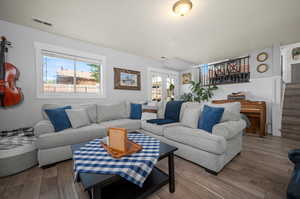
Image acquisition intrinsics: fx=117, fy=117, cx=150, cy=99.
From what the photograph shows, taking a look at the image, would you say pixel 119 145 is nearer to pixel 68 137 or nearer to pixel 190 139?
pixel 190 139

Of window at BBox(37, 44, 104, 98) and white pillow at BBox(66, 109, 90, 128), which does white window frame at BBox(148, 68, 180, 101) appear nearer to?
window at BBox(37, 44, 104, 98)

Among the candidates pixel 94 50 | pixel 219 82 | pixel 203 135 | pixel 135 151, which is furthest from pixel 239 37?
pixel 94 50

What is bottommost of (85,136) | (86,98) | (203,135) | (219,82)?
(85,136)

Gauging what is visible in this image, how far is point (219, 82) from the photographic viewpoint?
4215mm

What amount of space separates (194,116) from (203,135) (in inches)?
20.3

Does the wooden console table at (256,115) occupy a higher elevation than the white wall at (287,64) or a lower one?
lower

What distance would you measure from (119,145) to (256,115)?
3666 mm

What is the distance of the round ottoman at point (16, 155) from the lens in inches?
59.2

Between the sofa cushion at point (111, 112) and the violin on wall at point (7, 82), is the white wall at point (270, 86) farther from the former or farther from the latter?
the violin on wall at point (7, 82)

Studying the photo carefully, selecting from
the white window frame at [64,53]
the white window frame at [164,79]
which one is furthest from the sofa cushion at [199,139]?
the white window frame at [164,79]

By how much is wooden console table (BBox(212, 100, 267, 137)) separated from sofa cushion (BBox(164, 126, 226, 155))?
234 cm

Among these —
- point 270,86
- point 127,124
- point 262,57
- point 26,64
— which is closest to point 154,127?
point 127,124

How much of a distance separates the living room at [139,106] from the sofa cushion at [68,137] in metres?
0.02

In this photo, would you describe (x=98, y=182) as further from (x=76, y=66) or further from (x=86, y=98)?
(x=76, y=66)
